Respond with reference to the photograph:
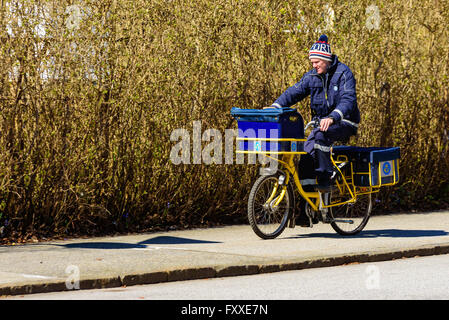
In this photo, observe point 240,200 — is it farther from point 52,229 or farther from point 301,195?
point 52,229

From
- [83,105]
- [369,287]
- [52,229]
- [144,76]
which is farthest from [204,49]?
[369,287]

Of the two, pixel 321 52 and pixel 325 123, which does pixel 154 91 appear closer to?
pixel 321 52

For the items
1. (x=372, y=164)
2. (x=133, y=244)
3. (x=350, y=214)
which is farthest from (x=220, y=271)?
(x=350, y=214)

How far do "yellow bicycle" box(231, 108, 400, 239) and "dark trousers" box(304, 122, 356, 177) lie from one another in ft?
0.49

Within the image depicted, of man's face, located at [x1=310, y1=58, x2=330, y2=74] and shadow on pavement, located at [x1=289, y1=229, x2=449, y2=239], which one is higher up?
man's face, located at [x1=310, y1=58, x2=330, y2=74]

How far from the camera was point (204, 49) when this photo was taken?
11.7 meters

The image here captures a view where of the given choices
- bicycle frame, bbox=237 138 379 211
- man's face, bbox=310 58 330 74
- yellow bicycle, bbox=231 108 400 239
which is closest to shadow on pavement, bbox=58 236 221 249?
yellow bicycle, bbox=231 108 400 239

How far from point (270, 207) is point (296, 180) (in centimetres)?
51

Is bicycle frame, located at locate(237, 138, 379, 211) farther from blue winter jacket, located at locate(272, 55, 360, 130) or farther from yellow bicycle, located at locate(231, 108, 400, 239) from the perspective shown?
blue winter jacket, located at locate(272, 55, 360, 130)

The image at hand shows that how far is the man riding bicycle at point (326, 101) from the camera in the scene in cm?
1040

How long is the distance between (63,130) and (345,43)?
15.3ft

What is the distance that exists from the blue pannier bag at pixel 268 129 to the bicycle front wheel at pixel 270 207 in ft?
1.28

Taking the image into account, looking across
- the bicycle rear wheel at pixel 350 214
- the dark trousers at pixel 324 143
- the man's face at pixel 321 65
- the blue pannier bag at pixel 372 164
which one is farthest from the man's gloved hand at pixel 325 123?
the bicycle rear wheel at pixel 350 214

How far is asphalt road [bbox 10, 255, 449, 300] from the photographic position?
7.47 meters
